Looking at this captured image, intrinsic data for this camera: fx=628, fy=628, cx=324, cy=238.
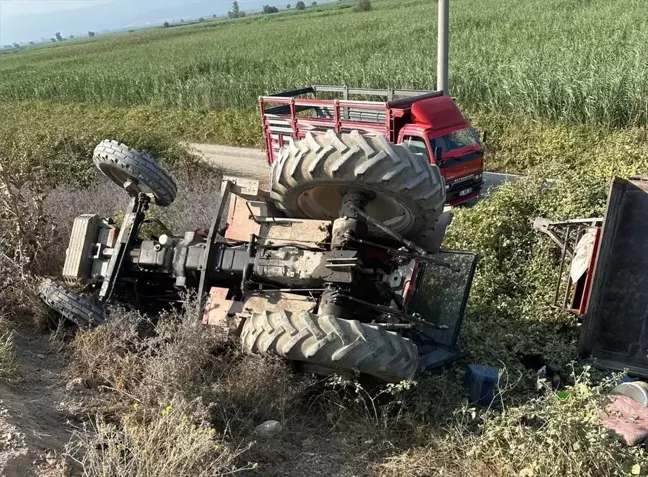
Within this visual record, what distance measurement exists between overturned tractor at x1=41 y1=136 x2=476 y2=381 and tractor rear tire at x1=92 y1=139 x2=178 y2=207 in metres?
0.01

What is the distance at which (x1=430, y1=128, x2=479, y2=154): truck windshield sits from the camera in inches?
420

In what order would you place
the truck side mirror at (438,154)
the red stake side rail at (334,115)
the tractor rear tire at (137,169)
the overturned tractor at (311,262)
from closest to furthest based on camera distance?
the overturned tractor at (311,262)
the tractor rear tire at (137,169)
the truck side mirror at (438,154)
the red stake side rail at (334,115)

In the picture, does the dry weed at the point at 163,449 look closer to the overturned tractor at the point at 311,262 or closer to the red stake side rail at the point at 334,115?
the overturned tractor at the point at 311,262

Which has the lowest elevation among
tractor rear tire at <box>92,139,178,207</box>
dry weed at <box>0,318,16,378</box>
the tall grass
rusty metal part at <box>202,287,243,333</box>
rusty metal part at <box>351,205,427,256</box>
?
dry weed at <box>0,318,16,378</box>

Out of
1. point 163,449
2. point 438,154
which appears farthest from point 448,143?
point 163,449

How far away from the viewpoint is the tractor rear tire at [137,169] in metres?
5.75

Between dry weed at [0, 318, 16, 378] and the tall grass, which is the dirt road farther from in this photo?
dry weed at [0, 318, 16, 378]

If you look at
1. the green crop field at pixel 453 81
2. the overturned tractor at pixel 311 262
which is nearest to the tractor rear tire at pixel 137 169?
the overturned tractor at pixel 311 262

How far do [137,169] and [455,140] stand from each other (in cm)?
666

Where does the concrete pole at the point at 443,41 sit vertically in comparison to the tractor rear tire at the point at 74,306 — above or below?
above

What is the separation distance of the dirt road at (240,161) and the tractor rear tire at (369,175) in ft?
28.0

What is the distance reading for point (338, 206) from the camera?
5434 millimetres

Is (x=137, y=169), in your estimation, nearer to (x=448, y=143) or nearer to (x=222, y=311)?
(x=222, y=311)

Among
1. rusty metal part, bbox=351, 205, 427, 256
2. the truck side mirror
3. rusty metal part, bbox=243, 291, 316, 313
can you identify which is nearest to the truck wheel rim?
rusty metal part, bbox=351, 205, 427, 256
